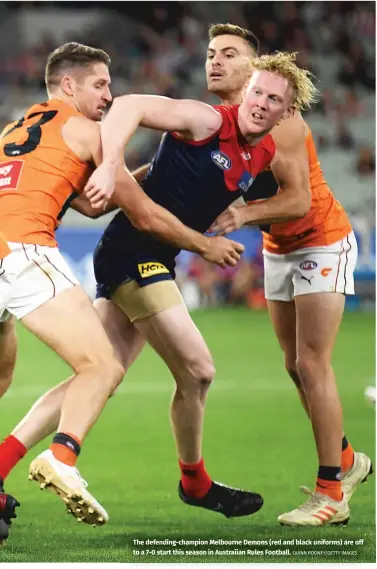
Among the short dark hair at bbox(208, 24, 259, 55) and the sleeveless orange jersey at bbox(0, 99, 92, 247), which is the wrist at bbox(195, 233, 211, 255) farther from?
the short dark hair at bbox(208, 24, 259, 55)

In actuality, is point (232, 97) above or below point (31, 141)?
below

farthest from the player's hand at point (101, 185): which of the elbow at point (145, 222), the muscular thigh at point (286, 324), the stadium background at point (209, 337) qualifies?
the muscular thigh at point (286, 324)

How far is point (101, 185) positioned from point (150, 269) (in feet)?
3.30

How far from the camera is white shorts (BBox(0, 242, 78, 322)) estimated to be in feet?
15.7

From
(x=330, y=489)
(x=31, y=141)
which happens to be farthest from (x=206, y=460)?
(x=31, y=141)

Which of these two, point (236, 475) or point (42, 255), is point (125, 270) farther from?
point (236, 475)

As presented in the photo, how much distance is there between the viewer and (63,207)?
5.08 meters

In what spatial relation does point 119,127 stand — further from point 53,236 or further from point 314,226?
point 314,226

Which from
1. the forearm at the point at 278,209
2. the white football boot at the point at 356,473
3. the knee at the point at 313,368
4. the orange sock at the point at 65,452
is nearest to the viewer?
the orange sock at the point at 65,452

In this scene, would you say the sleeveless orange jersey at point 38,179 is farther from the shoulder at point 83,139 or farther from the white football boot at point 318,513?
the white football boot at point 318,513

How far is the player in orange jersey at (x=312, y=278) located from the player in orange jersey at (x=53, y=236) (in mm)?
982

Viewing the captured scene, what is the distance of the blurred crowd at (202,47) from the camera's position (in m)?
21.9

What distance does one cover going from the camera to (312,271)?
6227 millimetres

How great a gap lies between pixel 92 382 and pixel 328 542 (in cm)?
162
